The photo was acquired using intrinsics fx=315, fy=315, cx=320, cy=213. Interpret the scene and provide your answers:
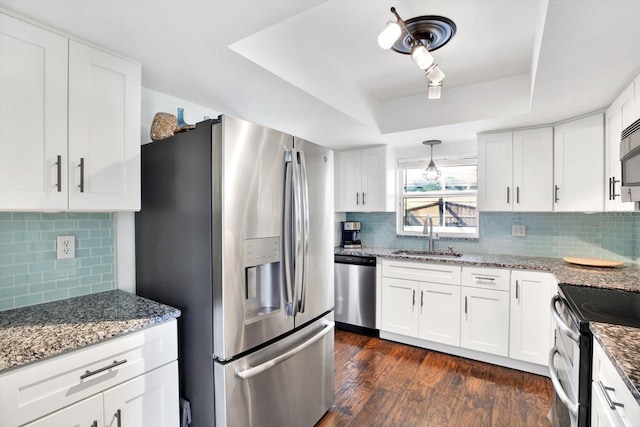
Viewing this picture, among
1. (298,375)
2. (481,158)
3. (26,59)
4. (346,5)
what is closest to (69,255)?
(26,59)

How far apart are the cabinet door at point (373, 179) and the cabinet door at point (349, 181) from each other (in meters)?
0.07

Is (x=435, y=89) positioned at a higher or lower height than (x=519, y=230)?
higher

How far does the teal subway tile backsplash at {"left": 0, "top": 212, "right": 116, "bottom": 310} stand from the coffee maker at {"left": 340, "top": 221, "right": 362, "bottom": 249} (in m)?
2.66

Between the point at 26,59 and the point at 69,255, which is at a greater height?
the point at 26,59

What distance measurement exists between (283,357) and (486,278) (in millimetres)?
2041

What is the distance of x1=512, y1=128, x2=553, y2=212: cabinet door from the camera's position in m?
2.77

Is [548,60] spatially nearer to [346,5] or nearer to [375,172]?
[346,5]

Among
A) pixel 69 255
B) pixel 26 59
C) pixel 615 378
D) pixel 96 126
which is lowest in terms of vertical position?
pixel 615 378

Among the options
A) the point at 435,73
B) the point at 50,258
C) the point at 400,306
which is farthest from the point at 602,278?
the point at 50,258

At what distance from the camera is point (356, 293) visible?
353 centimetres

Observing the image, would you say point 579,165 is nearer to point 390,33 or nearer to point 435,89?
point 435,89

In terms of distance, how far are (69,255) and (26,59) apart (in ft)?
3.13

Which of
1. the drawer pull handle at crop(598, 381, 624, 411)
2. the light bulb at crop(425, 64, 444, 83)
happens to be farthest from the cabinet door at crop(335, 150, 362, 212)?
the drawer pull handle at crop(598, 381, 624, 411)

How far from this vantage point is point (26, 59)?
1287 mm
